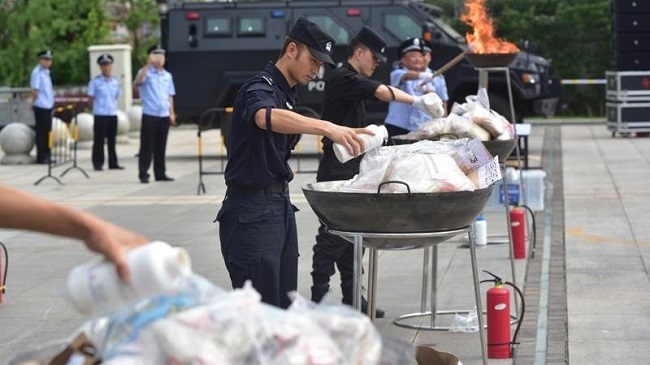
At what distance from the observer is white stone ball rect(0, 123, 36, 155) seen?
22625 millimetres

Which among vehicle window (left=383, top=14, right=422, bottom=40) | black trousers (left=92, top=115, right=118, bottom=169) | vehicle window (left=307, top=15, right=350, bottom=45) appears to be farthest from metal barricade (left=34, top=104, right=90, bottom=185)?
vehicle window (left=383, top=14, right=422, bottom=40)

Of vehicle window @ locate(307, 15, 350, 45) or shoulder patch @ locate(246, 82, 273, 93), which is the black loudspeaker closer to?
vehicle window @ locate(307, 15, 350, 45)

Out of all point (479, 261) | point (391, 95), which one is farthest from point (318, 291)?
point (479, 261)

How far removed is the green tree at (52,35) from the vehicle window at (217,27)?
1272cm

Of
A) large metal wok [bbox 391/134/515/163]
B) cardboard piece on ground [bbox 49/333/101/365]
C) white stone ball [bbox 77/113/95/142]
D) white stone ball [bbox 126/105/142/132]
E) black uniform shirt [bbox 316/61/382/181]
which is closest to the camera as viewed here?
cardboard piece on ground [bbox 49/333/101/365]

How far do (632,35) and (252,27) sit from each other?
8.60 m

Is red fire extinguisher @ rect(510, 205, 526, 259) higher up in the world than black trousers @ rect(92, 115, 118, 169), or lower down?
higher up

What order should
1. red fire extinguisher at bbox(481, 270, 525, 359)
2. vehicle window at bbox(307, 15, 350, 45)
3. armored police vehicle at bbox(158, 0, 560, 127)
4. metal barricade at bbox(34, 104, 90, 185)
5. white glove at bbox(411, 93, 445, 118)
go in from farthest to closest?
vehicle window at bbox(307, 15, 350, 45)
armored police vehicle at bbox(158, 0, 560, 127)
metal barricade at bbox(34, 104, 90, 185)
white glove at bbox(411, 93, 445, 118)
red fire extinguisher at bbox(481, 270, 525, 359)

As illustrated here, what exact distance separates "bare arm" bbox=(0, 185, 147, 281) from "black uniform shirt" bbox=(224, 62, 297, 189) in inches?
109

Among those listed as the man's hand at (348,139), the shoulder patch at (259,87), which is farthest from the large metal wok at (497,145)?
the man's hand at (348,139)

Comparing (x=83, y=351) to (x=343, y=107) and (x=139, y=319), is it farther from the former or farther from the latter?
(x=343, y=107)

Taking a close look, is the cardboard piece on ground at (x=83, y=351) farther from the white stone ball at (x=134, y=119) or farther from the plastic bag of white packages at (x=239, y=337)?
the white stone ball at (x=134, y=119)

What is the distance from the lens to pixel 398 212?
20.0 ft

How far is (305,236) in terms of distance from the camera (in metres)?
13.2
